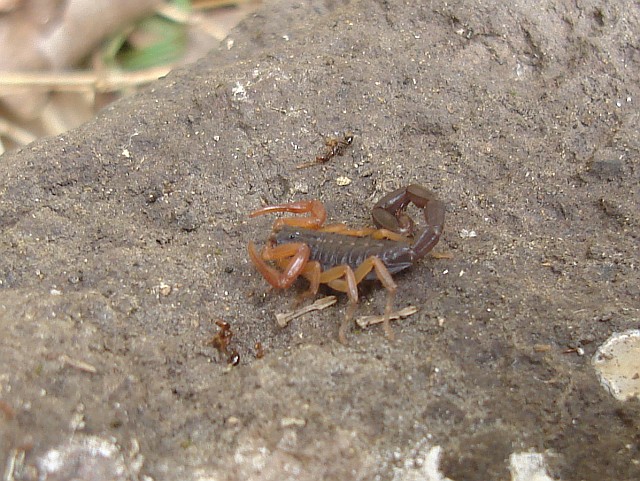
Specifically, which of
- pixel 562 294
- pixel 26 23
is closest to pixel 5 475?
pixel 562 294

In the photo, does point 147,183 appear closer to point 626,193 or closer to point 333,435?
point 333,435

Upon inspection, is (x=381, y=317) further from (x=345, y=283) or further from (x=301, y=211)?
(x=301, y=211)

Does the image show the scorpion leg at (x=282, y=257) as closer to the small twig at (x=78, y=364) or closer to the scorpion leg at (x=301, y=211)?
the scorpion leg at (x=301, y=211)

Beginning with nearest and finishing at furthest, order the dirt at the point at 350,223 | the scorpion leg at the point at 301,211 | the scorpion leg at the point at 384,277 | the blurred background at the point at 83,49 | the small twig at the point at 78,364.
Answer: the dirt at the point at 350,223 → the small twig at the point at 78,364 → the scorpion leg at the point at 384,277 → the scorpion leg at the point at 301,211 → the blurred background at the point at 83,49

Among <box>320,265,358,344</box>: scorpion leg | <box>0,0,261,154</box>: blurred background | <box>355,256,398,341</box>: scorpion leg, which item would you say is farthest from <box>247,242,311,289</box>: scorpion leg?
<box>0,0,261,154</box>: blurred background

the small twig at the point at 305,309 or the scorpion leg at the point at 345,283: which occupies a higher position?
the scorpion leg at the point at 345,283

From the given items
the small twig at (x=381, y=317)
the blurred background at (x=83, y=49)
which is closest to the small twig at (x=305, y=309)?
the small twig at (x=381, y=317)

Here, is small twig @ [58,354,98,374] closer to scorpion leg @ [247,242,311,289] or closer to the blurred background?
scorpion leg @ [247,242,311,289]
